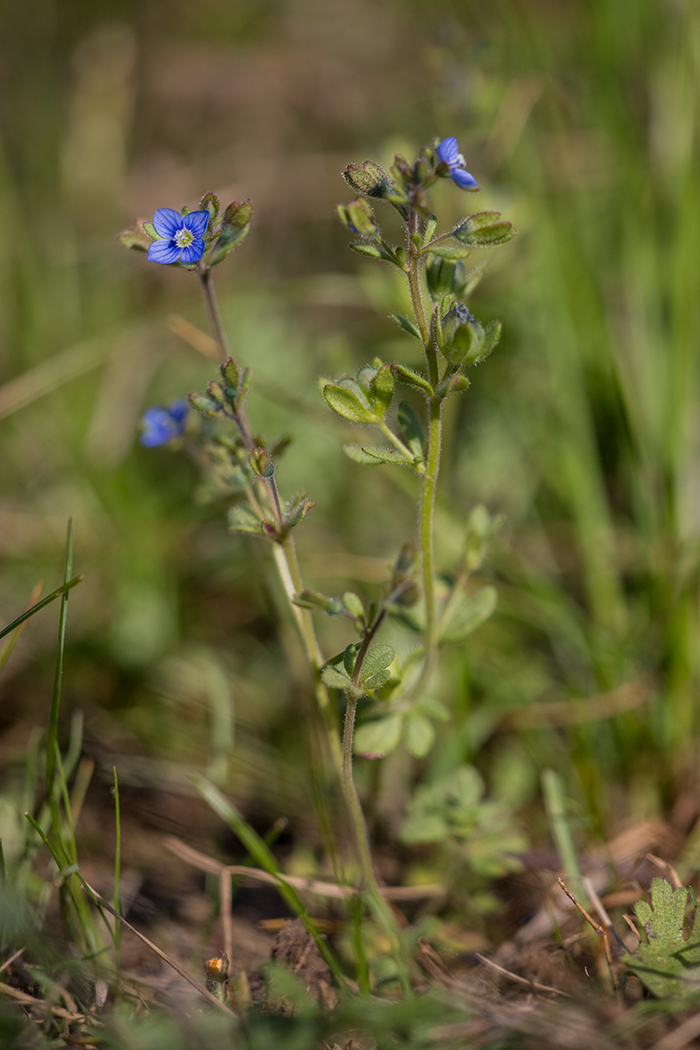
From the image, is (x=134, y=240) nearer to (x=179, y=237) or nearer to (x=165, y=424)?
(x=179, y=237)

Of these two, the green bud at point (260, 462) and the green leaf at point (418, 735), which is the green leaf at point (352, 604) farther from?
the green leaf at point (418, 735)

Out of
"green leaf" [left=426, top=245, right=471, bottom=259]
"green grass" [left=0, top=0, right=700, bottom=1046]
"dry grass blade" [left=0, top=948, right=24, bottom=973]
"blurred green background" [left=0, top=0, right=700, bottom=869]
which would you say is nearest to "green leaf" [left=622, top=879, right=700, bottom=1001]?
"green grass" [left=0, top=0, right=700, bottom=1046]

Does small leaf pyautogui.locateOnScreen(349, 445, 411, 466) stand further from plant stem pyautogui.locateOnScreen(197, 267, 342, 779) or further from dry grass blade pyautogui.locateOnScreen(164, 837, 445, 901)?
dry grass blade pyautogui.locateOnScreen(164, 837, 445, 901)

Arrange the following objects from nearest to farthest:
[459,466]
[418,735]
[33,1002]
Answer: [33,1002]
[418,735]
[459,466]

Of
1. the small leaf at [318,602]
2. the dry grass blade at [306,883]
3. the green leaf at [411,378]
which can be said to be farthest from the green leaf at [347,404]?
the dry grass blade at [306,883]

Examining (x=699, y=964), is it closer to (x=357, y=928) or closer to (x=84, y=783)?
(x=357, y=928)

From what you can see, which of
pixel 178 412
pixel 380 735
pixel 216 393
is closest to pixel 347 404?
pixel 216 393

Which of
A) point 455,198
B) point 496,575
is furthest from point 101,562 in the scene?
point 455,198
